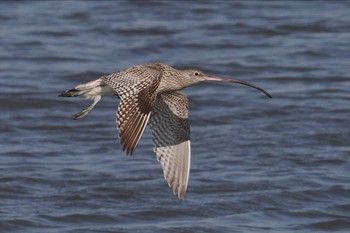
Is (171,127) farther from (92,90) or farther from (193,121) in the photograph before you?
(193,121)

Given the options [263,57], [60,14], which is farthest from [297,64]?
[60,14]

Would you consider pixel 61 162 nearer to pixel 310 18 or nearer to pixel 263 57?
pixel 263 57

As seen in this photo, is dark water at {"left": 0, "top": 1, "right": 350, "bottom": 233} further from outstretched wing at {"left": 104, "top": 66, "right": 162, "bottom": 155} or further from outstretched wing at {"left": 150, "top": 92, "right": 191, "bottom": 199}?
outstretched wing at {"left": 104, "top": 66, "right": 162, "bottom": 155}

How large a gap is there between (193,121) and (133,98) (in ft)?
19.2

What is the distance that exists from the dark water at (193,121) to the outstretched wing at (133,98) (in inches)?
89.3

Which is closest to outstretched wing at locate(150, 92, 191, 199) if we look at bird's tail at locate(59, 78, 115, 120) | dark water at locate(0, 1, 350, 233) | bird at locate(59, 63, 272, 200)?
bird at locate(59, 63, 272, 200)

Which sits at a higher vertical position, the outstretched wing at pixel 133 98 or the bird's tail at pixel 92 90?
the outstretched wing at pixel 133 98

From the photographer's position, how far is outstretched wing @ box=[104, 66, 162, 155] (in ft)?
25.8

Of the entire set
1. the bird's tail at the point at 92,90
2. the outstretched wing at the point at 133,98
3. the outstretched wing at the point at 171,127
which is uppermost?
the outstretched wing at the point at 133,98

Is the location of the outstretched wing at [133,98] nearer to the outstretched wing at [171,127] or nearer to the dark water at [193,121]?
the outstretched wing at [171,127]

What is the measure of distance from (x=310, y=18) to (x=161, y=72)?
10.3 m

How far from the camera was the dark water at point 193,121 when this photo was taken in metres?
11.1

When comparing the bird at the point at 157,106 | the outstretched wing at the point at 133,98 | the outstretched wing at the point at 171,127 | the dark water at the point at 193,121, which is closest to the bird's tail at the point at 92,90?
the bird at the point at 157,106

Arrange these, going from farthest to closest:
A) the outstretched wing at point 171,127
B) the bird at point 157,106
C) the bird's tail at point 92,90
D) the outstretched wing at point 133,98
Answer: the outstretched wing at point 171,127
the bird's tail at point 92,90
the bird at point 157,106
the outstretched wing at point 133,98
